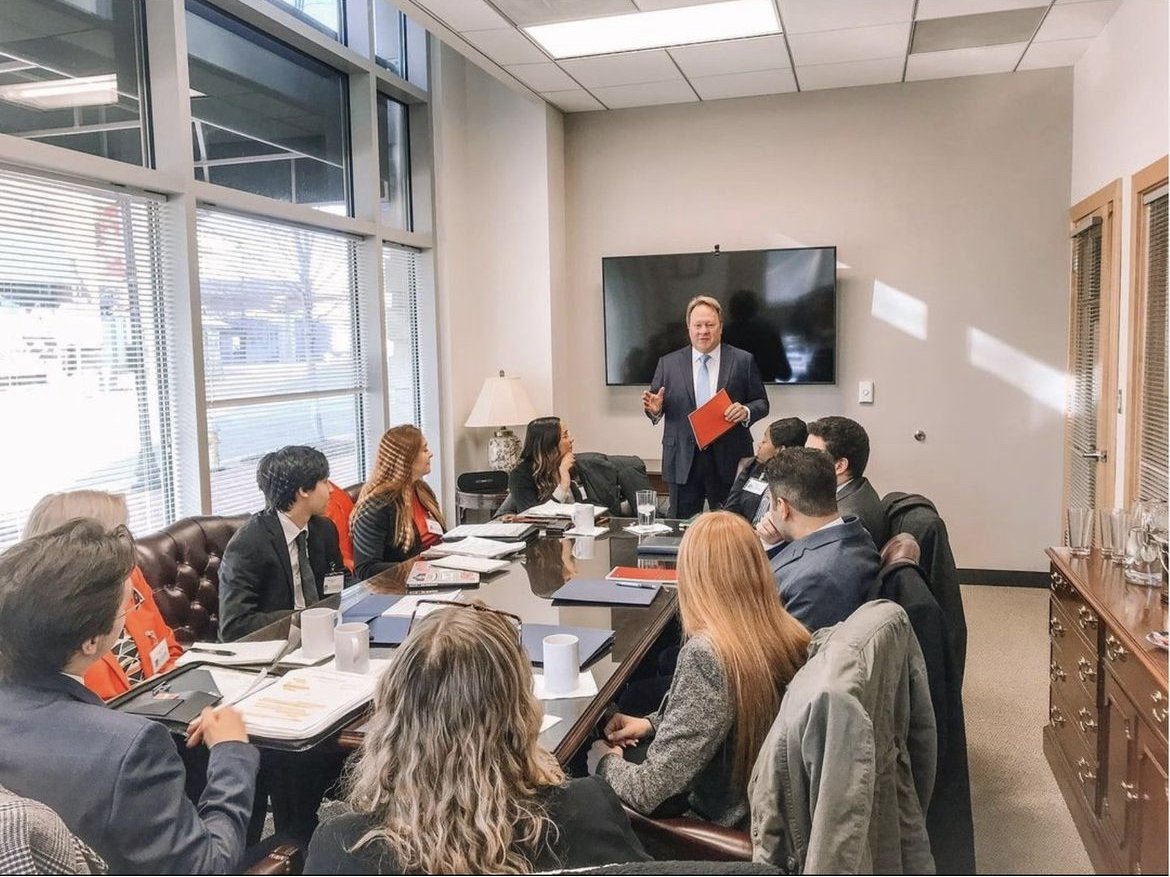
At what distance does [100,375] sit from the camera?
3.10 metres

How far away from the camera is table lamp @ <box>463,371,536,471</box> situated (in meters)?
5.04

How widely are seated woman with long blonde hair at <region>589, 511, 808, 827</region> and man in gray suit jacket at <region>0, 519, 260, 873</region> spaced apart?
0.70 metres

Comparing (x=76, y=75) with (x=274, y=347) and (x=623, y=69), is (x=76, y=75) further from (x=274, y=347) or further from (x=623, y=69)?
(x=623, y=69)

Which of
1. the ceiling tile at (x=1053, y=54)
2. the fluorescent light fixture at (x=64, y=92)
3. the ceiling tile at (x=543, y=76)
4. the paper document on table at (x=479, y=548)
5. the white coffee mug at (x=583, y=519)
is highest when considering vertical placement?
the ceiling tile at (x=543, y=76)

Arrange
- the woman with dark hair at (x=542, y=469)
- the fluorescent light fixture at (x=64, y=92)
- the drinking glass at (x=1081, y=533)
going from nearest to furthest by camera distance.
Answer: the drinking glass at (x=1081, y=533), the fluorescent light fixture at (x=64, y=92), the woman with dark hair at (x=542, y=469)

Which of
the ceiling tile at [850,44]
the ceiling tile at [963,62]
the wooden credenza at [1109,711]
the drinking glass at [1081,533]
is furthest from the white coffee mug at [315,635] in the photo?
the ceiling tile at [963,62]

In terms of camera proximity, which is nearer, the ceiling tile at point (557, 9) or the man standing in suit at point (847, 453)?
the man standing in suit at point (847, 453)

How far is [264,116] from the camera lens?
401 centimetres

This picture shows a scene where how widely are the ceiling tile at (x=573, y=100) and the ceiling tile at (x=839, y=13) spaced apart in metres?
1.39

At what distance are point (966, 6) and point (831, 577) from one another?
2913 mm

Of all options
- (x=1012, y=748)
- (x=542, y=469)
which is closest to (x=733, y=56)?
(x=542, y=469)

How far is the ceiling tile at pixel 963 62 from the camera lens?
14.5ft

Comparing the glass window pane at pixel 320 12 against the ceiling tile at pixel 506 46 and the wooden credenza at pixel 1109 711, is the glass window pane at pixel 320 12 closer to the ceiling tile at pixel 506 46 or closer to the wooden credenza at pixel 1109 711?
the ceiling tile at pixel 506 46

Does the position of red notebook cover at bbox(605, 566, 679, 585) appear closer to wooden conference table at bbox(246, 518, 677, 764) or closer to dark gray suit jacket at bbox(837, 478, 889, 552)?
wooden conference table at bbox(246, 518, 677, 764)
